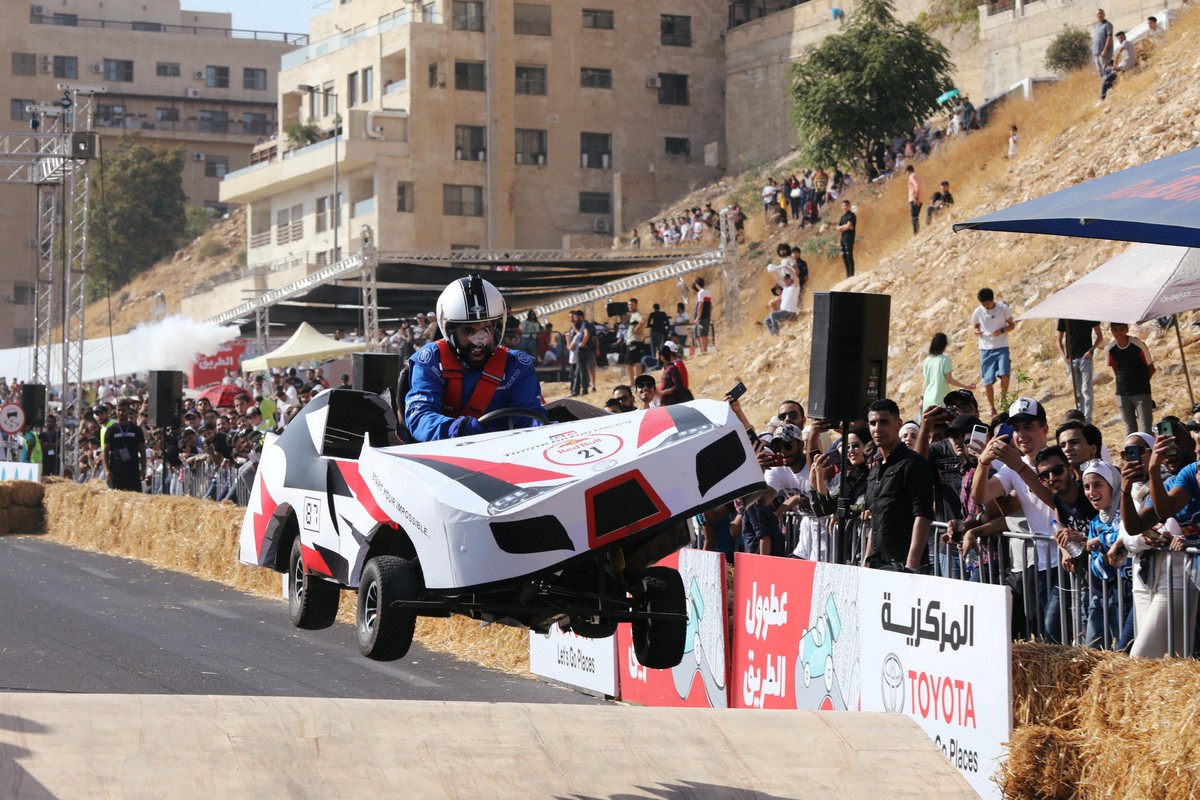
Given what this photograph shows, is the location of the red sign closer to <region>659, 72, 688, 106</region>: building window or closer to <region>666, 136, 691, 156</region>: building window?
<region>666, 136, 691, 156</region>: building window

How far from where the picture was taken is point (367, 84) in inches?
2633

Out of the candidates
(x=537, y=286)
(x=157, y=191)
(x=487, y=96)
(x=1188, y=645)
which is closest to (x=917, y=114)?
(x=537, y=286)

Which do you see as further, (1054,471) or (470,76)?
(470,76)

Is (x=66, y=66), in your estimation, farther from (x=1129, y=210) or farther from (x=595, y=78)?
(x=1129, y=210)

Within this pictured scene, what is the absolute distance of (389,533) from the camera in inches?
300

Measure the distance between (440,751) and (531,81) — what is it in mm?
61595

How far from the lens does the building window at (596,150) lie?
6825 cm

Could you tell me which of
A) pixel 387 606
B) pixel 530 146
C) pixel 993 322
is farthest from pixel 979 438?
pixel 530 146

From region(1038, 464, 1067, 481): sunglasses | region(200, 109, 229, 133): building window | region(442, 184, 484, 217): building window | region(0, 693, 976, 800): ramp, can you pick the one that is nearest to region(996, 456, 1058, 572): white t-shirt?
region(1038, 464, 1067, 481): sunglasses

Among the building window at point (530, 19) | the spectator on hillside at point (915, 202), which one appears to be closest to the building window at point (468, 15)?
the building window at point (530, 19)

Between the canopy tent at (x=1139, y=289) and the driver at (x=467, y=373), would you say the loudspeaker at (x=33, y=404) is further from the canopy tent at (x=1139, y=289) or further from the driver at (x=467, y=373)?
the driver at (x=467, y=373)

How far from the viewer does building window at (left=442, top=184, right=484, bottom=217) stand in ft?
215

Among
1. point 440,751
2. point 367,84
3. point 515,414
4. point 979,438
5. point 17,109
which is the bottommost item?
point 440,751

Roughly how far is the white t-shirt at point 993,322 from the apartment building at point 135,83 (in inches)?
3271
